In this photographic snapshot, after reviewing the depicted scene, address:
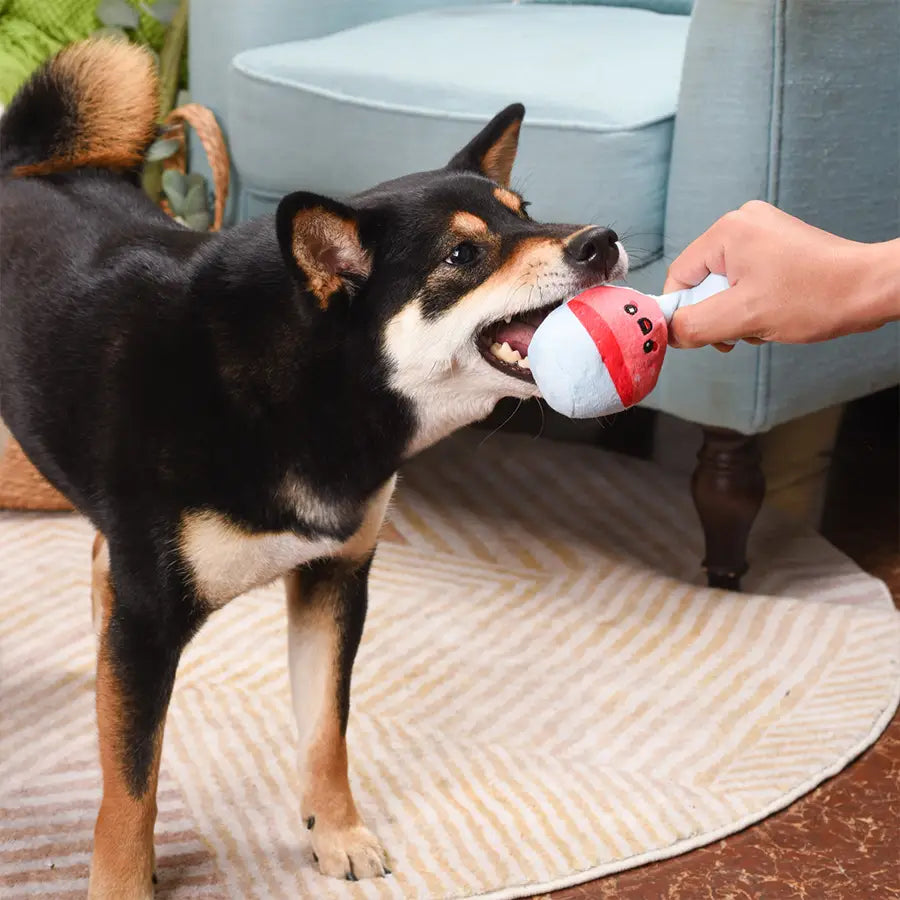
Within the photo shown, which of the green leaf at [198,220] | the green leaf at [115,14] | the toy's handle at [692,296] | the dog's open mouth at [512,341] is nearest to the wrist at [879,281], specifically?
the toy's handle at [692,296]

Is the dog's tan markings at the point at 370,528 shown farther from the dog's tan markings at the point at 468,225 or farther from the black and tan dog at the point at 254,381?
the dog's tan markings at the point at 468,225

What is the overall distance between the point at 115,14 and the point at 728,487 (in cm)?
133

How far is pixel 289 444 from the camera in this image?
3.77 ft

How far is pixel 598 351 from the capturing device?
1.04 metres

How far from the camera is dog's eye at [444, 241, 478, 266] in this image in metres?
1.11

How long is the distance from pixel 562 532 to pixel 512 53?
A: 68cm

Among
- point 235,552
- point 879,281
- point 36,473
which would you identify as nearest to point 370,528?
point 235,552

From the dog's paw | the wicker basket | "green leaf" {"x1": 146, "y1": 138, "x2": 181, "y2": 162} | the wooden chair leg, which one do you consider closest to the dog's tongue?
the dog's paw

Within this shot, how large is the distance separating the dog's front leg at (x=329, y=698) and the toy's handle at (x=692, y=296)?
1.21 feet

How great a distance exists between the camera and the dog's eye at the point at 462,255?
1110 mm

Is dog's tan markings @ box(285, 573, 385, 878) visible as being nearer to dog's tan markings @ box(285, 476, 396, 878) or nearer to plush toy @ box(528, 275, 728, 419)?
dog's tan markings @ box(285, 476, 396, 878)

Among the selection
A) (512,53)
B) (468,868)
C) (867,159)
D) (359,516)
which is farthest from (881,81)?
(468,868)

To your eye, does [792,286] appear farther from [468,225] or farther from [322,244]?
[322,244]

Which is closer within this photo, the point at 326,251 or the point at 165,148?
the point at 326,251
